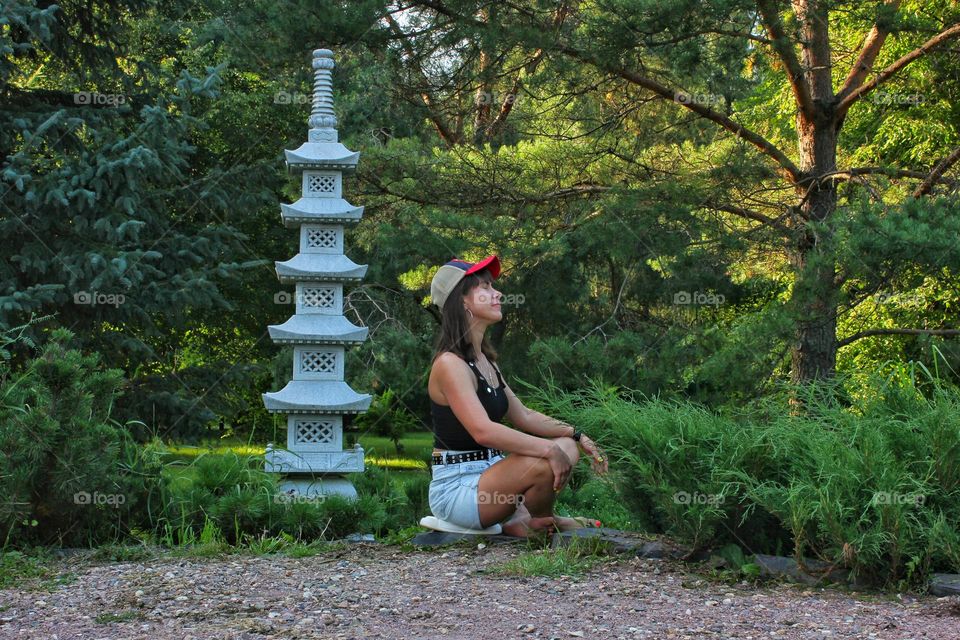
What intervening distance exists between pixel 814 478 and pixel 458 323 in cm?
162

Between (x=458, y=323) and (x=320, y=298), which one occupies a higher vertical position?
(x=320, y=298)

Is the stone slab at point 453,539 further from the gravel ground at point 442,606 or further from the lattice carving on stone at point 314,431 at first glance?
the lattice carving on stone at point 314,431

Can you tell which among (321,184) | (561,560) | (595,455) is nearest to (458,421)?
(595,455)

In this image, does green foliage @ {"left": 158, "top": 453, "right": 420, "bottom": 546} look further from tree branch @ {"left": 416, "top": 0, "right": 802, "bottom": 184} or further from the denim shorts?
tree branch @ {"left": 416, "top": 0, "right": 802, "bottom": 184}

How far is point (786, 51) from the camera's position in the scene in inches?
319

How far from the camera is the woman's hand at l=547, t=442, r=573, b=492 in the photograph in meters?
4.13

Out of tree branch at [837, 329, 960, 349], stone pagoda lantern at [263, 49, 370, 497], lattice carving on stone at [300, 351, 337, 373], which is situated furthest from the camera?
tree branch at [837, 329, 960, 349]

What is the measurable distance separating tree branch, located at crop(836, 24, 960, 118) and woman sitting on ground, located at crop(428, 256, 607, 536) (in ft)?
17.8

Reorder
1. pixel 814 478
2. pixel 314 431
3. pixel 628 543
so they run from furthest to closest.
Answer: pixel 314 431
pixel 628 543
pixel 814 478

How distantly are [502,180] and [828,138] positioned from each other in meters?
3.04

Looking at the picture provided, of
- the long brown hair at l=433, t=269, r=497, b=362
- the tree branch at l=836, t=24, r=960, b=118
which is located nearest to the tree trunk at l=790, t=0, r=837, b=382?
the tree branch at l=836, t=24, r=960, b=118

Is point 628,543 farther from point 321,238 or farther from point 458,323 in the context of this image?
point 321,238

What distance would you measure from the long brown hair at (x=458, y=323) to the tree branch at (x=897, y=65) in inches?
218

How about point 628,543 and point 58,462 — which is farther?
point 58,462
